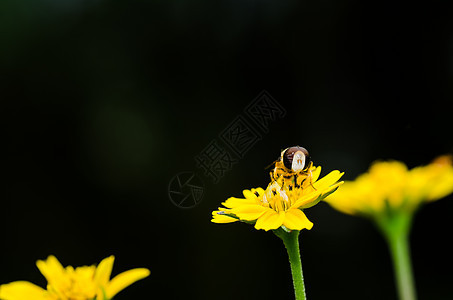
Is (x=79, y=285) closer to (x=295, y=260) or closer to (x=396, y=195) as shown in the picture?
(x=295, y=260)

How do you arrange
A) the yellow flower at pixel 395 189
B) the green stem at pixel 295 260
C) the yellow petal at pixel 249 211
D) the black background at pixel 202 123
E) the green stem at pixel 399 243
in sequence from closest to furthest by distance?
1. the green stem at pixel 295 260
2. the yellow petal at pixel 249 211
3. the green stem at pixel 399 243
4. the yellow flower at pixel 395 189
5. the black background at pixel 202 123

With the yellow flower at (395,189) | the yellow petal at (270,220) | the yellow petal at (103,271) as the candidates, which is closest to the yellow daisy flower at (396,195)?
the yellow flower at (395,189)

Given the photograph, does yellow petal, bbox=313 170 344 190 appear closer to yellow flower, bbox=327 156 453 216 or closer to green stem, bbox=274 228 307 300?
green stem, bbox=274 228 307 300

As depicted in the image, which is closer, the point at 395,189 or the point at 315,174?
the point at 315,174

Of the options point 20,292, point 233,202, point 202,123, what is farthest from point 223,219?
point 202,123

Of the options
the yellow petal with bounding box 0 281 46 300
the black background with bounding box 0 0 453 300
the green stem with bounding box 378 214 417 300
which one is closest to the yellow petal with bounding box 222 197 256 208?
the yellow petal with bounding box 0 281 46 300

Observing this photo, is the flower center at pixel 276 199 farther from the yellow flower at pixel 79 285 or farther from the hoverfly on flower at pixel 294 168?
the yellow flower at pixel 79 285
